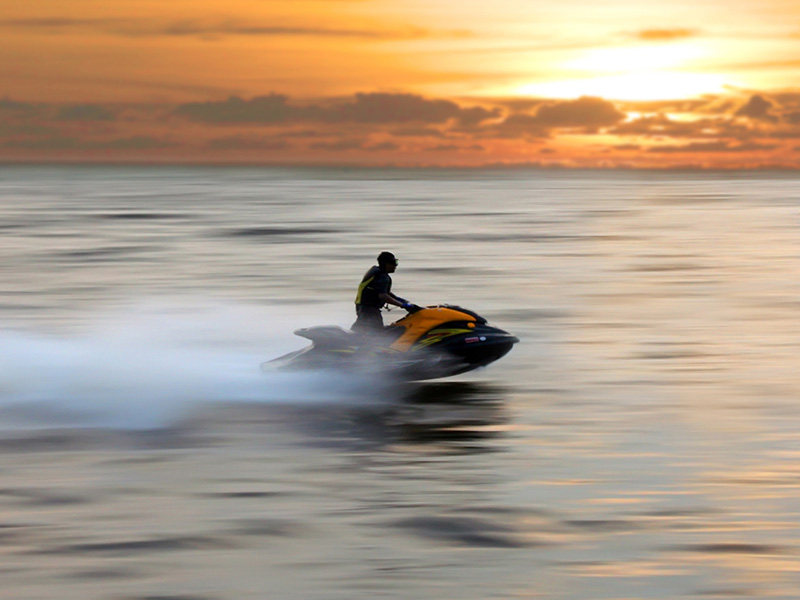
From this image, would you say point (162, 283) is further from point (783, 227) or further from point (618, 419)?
point (783, 227)

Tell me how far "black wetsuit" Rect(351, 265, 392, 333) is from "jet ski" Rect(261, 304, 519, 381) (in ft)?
0.44

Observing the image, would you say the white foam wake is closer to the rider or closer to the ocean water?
the ocean water

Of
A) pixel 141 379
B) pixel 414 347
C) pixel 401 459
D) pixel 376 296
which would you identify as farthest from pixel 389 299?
pixel 141 379

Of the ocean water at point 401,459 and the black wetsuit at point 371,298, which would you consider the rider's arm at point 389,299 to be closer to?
the black wetsuit at point 371,298

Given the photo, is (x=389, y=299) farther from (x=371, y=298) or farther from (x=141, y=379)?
(x=141, y=379)

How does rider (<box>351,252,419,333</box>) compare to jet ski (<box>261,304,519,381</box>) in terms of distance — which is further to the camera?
jet ski (<box>261,304,519,381</box>)

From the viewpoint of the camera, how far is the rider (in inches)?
576

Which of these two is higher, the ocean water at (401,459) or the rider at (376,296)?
the rider at (376,296)

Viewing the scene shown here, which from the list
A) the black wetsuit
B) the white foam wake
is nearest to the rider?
the black wetsuit

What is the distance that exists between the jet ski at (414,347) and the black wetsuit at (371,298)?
13 cm

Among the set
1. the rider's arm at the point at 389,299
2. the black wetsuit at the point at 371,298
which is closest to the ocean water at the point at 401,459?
the black wetsuit at the point at 371,298

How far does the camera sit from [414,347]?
49.2 feet

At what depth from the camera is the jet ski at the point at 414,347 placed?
14961mm

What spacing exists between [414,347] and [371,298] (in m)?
0.92
